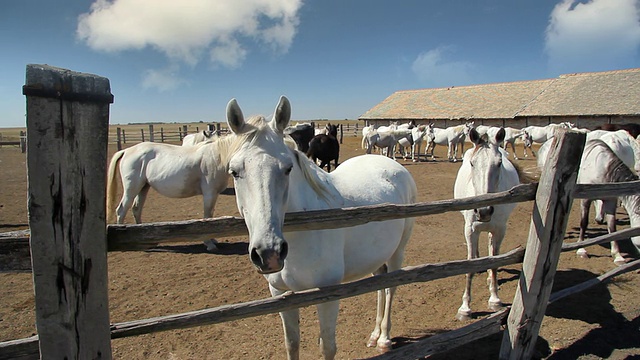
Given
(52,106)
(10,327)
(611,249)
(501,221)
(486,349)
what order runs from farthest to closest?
(611,249), (501,221), (10,327), (486,349), (52,106)

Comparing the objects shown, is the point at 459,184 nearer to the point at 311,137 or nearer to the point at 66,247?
the point at 66,247

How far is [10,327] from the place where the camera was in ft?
12.7

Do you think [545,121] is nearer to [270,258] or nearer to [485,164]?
[485,164]

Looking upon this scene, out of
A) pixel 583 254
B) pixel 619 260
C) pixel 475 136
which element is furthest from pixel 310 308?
pixel 619 260

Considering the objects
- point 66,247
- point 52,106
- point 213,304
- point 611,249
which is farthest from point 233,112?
point 611,249

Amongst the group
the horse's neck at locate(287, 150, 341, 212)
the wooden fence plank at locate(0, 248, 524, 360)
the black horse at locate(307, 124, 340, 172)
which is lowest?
the wooden fence plank at locate(0, 248, 524, 360)

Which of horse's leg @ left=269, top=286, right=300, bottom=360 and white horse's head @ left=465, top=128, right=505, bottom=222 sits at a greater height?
white horse's head @ left=465, top=128, right=505, bottom=222

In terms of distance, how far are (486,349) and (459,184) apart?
2421mm

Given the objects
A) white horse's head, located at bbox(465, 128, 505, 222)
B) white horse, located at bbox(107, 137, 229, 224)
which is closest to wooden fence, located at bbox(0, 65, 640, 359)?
white horse's head, located at bbox(465, 128, 505, 222)

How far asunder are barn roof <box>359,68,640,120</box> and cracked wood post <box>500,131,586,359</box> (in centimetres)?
2968

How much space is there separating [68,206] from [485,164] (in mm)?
4048

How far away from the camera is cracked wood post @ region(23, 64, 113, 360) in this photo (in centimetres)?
134

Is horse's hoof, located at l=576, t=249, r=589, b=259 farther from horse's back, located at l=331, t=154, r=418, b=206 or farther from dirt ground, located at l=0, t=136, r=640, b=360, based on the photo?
horse's back, located at l=331, t=154, r=418, b=206

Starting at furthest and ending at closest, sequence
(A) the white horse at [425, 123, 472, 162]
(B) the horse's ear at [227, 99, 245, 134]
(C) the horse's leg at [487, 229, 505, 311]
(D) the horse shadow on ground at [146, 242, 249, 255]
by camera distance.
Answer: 1. (A) the white horse at [425, 123, 472, 162]
2. (D) the horse shadow on ground at [146, 242, 249, 255]
3. (C) the horse's leg at [487, 229, 505, 311]
4. (B) the horse's ear at [227, 99, 245, 134]
